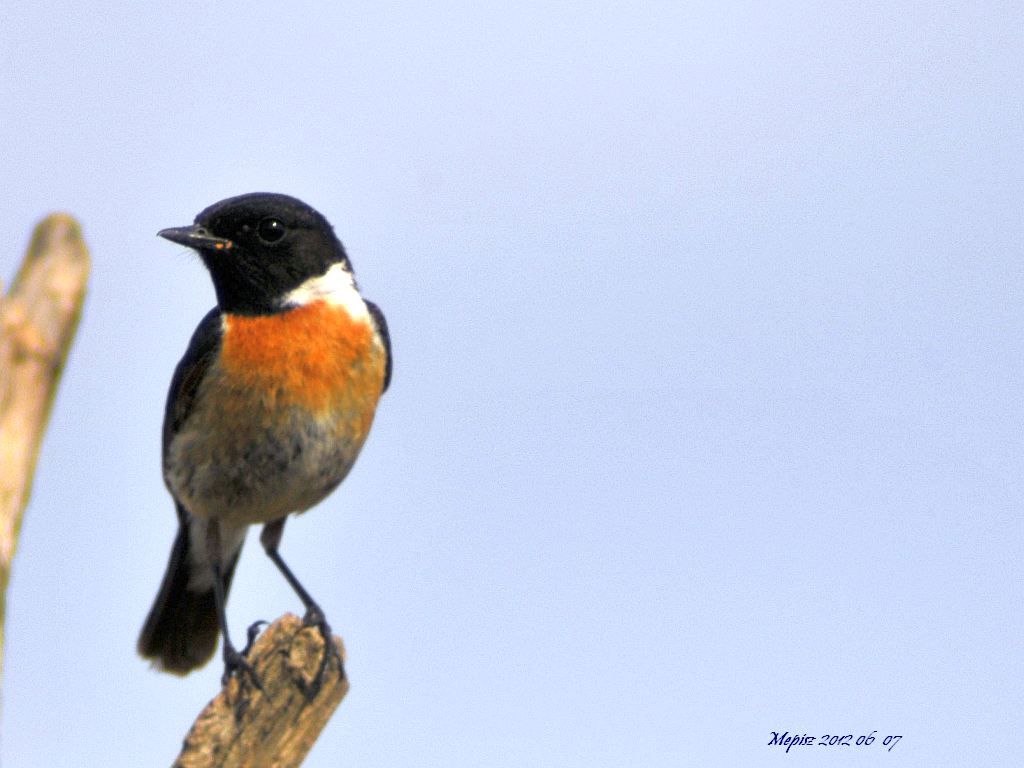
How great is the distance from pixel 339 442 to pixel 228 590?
70.7 inches

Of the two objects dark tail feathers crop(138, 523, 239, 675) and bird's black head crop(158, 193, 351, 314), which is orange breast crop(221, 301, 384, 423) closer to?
bird's black head crop(158, 193, 351, 314)

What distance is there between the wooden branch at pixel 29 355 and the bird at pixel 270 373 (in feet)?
8.98

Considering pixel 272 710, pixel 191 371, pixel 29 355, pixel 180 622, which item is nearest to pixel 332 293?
pixel 191 371

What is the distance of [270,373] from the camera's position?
764cm

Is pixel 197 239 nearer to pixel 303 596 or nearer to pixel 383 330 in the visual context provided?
pixel 383 330

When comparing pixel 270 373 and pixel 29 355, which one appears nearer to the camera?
pixel 29 355

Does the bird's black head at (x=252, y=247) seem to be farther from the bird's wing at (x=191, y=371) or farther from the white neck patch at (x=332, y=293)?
the bird's wing at (x=191, y=371)

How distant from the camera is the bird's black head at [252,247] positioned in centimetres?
796

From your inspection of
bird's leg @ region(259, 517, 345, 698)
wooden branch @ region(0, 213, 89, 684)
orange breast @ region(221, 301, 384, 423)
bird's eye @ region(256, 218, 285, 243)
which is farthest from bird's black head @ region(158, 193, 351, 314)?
wooden branch @ region(0, 213, 89, 684)

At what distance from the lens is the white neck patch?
7992mm

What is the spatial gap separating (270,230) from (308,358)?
806mm

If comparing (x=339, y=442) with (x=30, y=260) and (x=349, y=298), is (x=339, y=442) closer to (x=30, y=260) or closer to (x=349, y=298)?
(x=349, y=298)

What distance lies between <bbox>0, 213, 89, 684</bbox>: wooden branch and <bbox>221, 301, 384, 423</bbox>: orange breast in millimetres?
2732

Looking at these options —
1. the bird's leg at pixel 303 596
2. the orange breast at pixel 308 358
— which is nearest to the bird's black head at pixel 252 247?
the orange breast at pixel 308 358
